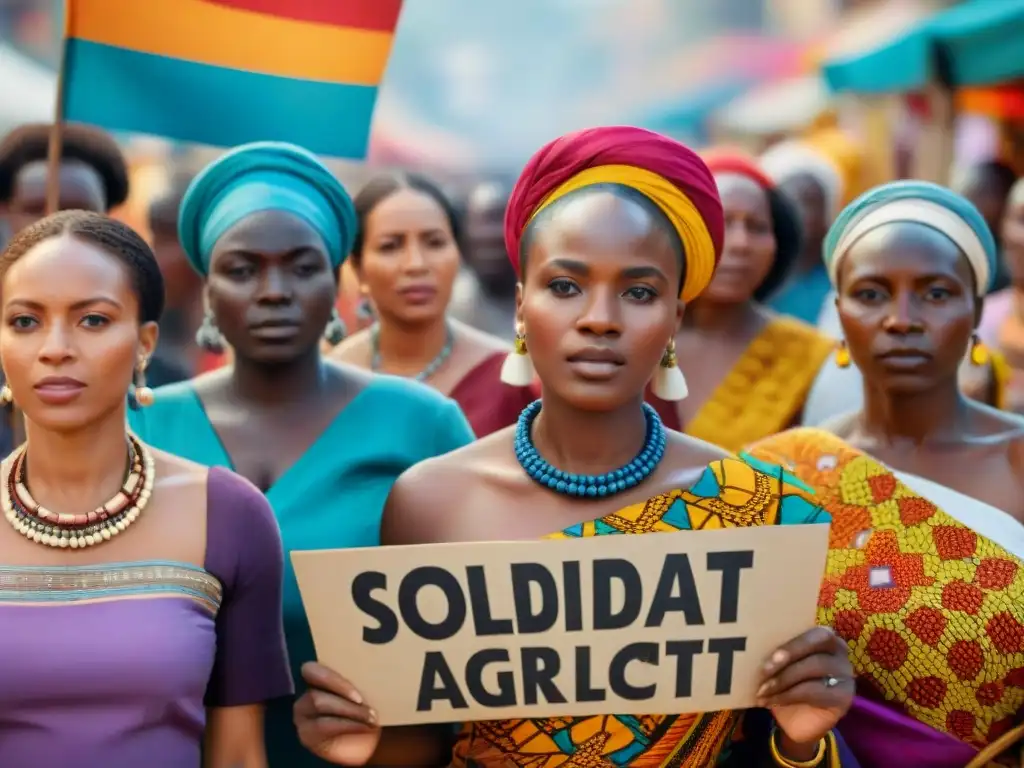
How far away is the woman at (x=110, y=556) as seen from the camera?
8.60 feet

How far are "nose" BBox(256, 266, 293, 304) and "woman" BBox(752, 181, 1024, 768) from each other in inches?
51.4

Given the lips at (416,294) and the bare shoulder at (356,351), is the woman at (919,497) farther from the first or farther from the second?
the bare shoulder at (356,351)

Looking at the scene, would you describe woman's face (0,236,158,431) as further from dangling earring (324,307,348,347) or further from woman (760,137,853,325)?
woman (760,137,853,325)

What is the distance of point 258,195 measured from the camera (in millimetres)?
3842

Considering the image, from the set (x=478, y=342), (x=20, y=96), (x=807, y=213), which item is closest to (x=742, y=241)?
(x=478, y=342)

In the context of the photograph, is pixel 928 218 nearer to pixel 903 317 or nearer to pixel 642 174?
pixel 903 317

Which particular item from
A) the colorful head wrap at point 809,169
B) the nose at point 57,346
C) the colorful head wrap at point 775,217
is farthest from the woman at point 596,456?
the colorful head wrap at point 809,169

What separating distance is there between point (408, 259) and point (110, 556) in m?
2.61

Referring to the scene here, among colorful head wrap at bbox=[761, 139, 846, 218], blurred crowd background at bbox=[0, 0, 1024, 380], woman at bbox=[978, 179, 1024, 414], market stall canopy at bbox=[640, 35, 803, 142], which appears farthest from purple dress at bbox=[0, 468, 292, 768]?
market stall canopy at bbox=[640, 35, 803, 142]

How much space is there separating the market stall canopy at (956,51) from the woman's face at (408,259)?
467 cm

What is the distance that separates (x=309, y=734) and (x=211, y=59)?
Answer: 2.55 meters

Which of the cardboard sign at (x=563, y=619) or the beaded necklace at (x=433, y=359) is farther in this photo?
the beaded necklace at (x=433, y=359)

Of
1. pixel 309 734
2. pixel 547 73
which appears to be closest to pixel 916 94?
pixel 309 734

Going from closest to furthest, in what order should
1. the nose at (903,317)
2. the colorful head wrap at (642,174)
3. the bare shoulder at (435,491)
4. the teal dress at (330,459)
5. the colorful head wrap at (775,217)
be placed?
the colorful head wrap at (642,174) → the bare shoulder at (435,491) → the teal dress at (330,459) → the nose at (903,317) → the colorful head wrap at (775,217)
